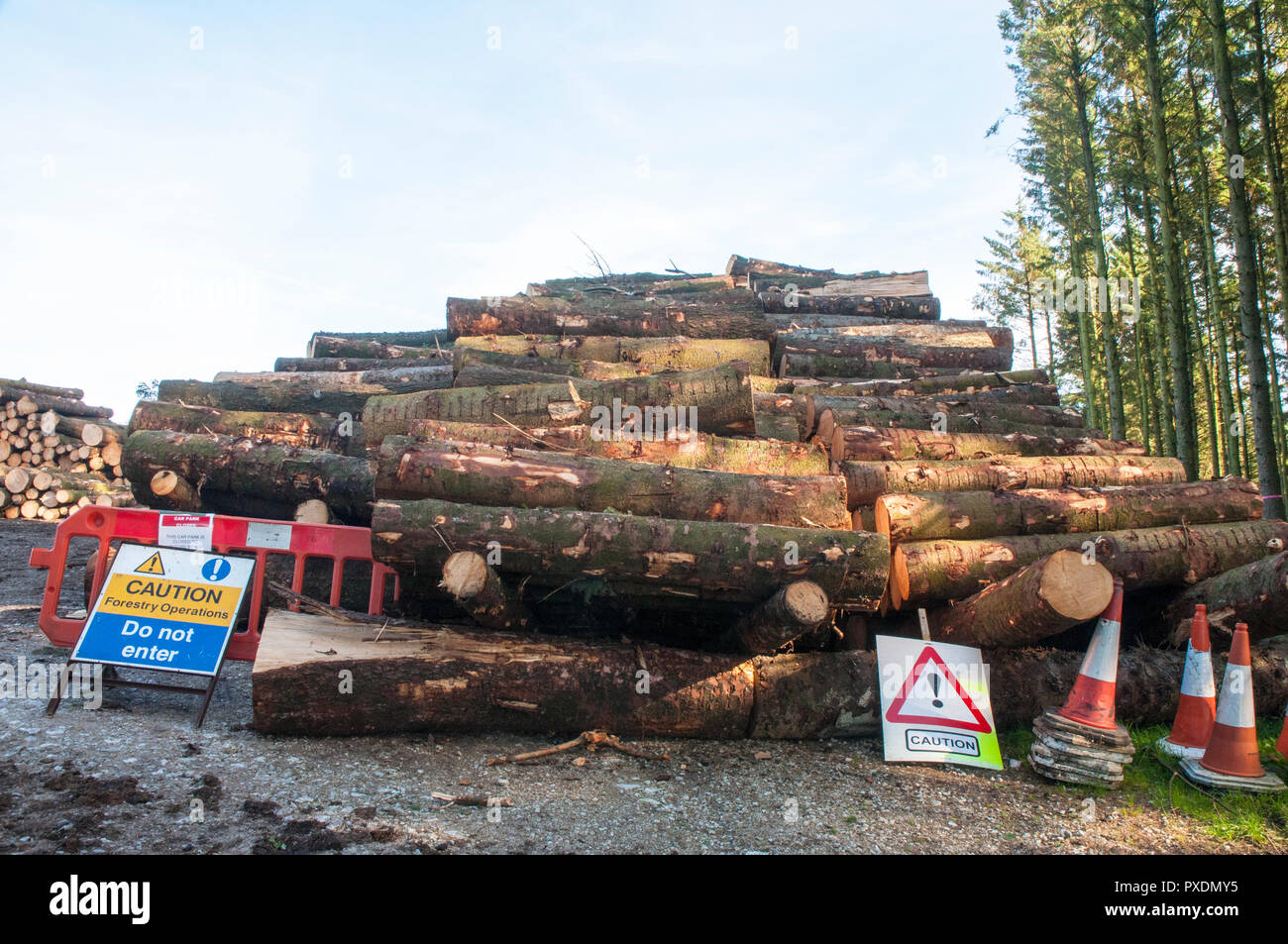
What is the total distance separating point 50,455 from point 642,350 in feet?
37.8

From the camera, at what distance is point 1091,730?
466 cm

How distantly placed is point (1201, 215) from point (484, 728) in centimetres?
2001

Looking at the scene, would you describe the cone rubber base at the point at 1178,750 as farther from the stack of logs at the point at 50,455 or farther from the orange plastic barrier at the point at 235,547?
the stack of logs at the point at 50,455

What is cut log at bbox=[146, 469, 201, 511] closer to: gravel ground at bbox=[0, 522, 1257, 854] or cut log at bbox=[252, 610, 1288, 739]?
gravel ground at bbox=[0, 522, 1257, 854]

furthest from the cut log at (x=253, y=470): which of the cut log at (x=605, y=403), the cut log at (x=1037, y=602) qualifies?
the cut log at (x=1037, y=602)

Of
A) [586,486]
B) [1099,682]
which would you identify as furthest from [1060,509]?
[586,486]

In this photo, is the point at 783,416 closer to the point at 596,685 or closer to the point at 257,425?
the point at 596,685

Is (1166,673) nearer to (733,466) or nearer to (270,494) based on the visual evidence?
(733,466)

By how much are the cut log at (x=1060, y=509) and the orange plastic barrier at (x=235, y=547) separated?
161 inches

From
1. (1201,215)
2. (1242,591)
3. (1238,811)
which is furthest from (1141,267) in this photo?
(1238,811)

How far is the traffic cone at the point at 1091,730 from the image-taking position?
4.58 metres

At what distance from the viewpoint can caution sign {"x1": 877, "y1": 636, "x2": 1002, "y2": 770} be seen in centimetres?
Result: 498

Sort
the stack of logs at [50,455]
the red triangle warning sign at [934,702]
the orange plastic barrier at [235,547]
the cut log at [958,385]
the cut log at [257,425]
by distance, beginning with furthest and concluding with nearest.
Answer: the stack of logs at [50,455] → the cut log at [958,385] → the cut log at [257,425] → the orange plastic barrier at [235,547] → the red triangle warning sign at [934,702]

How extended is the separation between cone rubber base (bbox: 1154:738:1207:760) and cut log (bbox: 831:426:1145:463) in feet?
9.97
